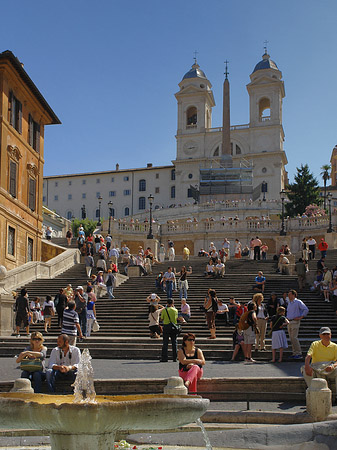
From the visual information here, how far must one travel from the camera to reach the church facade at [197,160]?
91.9 meters

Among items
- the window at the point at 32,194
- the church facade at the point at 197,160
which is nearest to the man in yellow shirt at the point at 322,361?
the window at the point at 32,194

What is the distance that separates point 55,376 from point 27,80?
2372 centimetres

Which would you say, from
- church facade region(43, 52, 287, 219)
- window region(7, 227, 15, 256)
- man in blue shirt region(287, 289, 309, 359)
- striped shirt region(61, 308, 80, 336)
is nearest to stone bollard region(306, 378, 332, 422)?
man in blue shirt region(287, 289, 309, 359)

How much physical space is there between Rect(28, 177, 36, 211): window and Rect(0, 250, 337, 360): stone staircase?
14.4ft

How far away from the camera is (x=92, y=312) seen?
18625 millimetres

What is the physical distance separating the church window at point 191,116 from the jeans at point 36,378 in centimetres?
9142

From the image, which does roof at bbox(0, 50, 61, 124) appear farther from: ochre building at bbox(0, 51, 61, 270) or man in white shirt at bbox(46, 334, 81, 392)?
man in white shirt at bbox(46, 334, 81, 392)

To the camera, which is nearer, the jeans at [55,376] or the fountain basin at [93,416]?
the fountain basin at [93,416]

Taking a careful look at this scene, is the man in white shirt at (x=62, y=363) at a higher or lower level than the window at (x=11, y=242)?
lower

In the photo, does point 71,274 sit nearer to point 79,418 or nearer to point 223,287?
point 223,287

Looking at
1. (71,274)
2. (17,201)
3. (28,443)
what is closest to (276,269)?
(71,274)

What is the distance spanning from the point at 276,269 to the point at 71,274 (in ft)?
31.3

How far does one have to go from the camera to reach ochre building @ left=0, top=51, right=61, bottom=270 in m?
29.4

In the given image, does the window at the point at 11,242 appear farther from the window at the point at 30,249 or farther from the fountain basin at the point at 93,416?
the fountain basin at the point at 93,416
